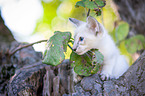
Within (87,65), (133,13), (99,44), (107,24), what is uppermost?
(133,13)

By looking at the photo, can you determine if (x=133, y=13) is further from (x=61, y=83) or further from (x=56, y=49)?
(x=56, y=49)

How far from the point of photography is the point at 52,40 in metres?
1.35

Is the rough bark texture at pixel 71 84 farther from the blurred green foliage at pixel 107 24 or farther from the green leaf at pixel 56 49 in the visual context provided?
the blurred green foliage at pixel 107 24

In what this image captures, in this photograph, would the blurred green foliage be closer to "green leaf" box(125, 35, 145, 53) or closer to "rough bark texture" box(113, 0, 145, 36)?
"green leaf" box(125, 35, 145, 53)

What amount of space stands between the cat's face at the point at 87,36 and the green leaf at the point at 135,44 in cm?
197

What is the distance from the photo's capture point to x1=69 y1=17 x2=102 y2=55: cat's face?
1.66 metres

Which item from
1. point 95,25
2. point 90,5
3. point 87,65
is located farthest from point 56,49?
point 95,25

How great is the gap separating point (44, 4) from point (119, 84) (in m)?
3.23

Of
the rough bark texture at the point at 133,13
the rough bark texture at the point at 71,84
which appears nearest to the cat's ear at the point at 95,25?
the rough bark texture at the point at 71,84

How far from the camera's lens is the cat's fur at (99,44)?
5.46 ft

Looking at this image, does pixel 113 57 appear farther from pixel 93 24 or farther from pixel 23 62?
pixel 23 62

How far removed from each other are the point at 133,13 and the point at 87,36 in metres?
3.32

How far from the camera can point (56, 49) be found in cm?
128

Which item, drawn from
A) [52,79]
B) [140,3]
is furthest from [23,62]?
[140,3]
